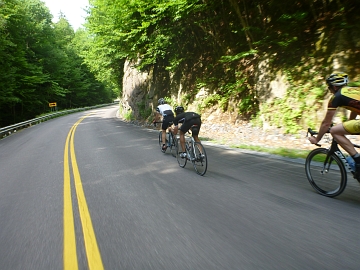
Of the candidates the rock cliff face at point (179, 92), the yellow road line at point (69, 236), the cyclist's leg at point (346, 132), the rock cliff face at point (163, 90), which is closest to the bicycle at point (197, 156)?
the cyclist's leg at point (346, 132)

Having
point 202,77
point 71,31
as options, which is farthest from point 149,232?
point 71,31

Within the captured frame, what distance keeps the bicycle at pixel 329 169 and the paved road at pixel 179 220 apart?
0.67ft

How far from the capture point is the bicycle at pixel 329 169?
13.7ft

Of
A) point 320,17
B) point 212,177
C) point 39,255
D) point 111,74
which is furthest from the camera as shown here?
point 111,74

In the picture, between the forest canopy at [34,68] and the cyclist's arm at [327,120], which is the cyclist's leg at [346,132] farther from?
the forest canopy at [34,68]

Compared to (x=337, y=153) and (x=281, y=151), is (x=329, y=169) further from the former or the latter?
(x=281, y=151)

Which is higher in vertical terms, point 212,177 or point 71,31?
point 71,31

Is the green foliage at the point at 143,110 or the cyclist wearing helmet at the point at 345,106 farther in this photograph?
the green foliage at the point at 143,110

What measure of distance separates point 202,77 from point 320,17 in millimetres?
7419

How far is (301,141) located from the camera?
868cm

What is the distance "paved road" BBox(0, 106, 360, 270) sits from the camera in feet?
9.41

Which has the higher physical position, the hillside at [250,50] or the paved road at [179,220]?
the hillside at [250,50]

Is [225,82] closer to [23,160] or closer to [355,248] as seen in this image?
[23,160]

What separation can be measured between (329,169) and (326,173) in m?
0.10
